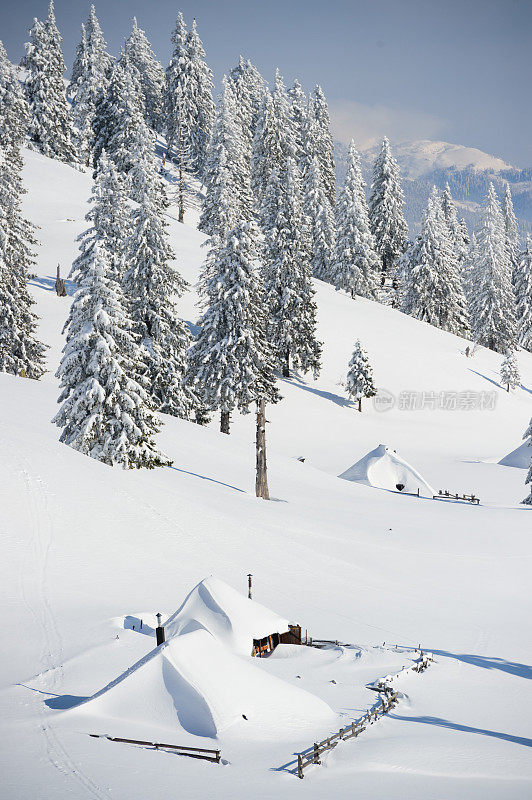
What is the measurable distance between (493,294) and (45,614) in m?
72.5

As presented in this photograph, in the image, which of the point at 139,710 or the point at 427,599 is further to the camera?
the point at 427,599

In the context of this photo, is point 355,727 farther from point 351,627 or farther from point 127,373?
point 127,373

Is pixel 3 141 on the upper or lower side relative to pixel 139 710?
upper

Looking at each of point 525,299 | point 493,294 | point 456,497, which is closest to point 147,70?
point 493,294

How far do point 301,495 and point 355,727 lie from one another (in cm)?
2119

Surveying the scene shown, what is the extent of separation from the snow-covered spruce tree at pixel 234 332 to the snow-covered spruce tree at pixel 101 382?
12222 mm

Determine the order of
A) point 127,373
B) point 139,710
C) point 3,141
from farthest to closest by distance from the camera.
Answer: point 3,141
point 127,373
point 139,710

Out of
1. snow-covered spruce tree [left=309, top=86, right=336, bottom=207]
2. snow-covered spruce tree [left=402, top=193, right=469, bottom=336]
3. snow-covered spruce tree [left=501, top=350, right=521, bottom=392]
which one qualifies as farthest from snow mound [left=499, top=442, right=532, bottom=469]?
snow-covered spruce tree [left=309, top=86, right=336, bottom=207]

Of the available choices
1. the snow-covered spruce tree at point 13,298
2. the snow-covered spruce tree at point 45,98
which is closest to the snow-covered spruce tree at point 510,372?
the snow-covered spruce tree at point 13,298

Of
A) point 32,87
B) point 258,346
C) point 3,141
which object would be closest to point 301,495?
point 258,346

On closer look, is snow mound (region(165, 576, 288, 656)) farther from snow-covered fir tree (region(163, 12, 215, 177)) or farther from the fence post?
snow-covered fir tree (region(163, 12, 215, 177))

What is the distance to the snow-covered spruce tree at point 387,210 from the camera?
265ft

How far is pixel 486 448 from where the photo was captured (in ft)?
177

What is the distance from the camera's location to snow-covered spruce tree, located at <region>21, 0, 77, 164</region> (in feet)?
236
